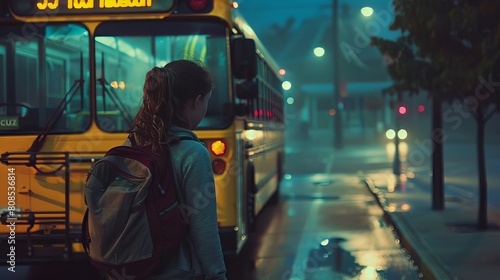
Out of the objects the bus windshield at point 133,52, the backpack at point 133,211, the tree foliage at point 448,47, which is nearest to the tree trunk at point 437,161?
the tree foliage at point 448,47

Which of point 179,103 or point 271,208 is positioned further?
point 271,208

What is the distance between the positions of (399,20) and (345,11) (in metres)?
45.4

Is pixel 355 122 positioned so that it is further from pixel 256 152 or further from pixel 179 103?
pixel 179 103

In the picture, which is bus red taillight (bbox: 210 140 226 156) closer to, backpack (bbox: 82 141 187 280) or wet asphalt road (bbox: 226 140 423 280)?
wet asphalt road (bbox: 226 140 423 280)

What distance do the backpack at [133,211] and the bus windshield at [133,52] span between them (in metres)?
4.05

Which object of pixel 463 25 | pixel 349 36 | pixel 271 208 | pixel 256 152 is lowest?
pixel 271 208

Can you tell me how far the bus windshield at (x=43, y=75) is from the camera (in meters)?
6.70

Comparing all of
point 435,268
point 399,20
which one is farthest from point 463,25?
point 435,268

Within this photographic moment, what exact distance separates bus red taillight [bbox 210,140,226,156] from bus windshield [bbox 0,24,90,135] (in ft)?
4.16

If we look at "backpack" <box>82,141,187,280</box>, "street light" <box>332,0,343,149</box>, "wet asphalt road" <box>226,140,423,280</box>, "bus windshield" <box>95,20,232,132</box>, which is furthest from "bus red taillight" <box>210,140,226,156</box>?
"street light" <box>332,0,343,149</box>

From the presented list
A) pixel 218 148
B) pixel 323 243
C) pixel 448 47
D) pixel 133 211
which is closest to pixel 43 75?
pixel 218 148

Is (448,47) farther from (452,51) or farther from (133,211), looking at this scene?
(133,211)

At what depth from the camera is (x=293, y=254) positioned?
9.00 metres

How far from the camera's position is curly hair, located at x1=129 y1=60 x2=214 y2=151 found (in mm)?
2746
